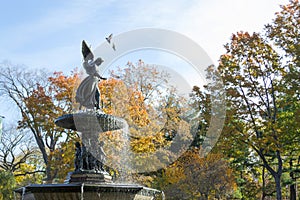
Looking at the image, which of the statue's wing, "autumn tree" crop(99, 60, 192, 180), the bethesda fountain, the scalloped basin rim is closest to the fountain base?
the bethesda fountain

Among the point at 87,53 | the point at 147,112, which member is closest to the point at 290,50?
the point at 147,112

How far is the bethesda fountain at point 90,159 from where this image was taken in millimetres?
8219

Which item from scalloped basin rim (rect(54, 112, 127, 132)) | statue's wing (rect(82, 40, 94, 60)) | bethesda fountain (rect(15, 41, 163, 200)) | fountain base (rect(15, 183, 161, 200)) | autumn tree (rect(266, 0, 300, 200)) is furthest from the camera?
autumn tree (rect(266, 0, 300, 200))

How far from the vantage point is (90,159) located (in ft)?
32.3

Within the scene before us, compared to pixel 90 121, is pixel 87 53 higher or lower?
higher

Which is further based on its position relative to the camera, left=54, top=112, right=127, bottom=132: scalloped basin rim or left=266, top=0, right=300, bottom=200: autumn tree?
left=266, top=0, right=300, bottom=200: autumn tree

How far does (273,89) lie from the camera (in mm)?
18141

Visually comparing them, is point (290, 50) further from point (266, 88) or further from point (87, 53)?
point (87, 53)

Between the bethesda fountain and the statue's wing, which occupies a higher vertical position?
the statue's wing

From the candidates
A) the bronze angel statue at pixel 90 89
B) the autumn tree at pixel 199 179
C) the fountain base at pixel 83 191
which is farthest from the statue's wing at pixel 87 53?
the autumn tree at pixel 199 179

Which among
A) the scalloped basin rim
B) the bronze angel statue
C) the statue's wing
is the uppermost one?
the statue's wing

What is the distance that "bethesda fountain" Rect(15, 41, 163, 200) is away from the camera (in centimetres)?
822

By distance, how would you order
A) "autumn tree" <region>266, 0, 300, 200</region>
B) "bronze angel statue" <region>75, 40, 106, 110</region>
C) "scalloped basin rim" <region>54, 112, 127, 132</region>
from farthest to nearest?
1. "autumn tree" <region>266, 0, 300, 200</region>
2. "bronze angel statue" <region>75, 40, 106, 110</region>
3. "scalloped basin rim" <region>54, 112, 127, 132</region>

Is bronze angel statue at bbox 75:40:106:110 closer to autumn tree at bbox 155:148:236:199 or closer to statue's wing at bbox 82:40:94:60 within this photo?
statue's wing at bbox 82:40:94:60
